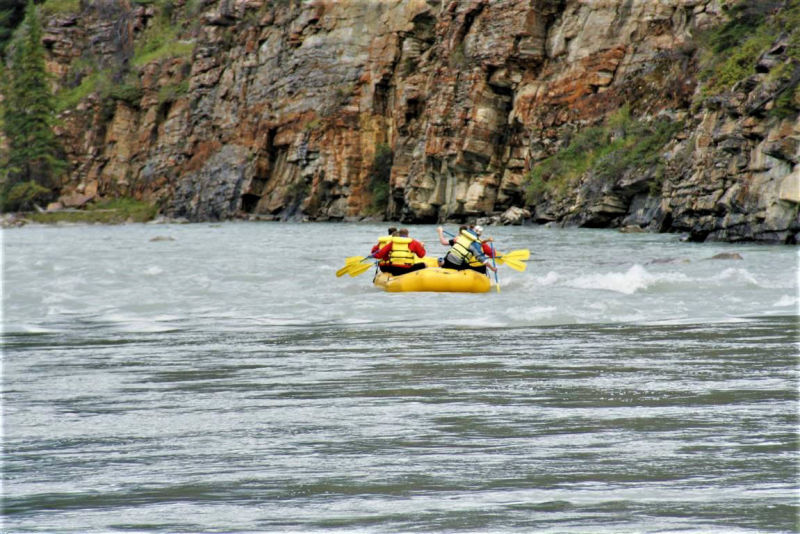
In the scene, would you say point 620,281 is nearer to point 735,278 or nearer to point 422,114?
point 735,278

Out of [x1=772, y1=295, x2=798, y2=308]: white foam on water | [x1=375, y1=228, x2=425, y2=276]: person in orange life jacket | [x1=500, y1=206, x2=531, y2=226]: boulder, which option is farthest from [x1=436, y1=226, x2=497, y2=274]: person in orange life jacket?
[x1=500, y1=206, x2=531, y2=226]: boulder

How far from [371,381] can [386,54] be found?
56154 millimetres

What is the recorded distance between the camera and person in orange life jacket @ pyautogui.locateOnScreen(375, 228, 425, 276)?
56.7 feet

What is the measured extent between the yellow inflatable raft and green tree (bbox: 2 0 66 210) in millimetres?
68149

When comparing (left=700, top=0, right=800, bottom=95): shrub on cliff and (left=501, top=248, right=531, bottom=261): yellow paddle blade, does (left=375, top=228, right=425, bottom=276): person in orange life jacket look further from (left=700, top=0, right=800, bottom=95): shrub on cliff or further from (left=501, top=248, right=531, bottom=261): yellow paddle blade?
(left=700, top=0, right=800, bottom=95): shrub on cliff

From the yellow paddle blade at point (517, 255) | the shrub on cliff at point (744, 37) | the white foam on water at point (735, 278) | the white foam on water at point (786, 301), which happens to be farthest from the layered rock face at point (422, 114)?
the white foam on water at point (786, 301)

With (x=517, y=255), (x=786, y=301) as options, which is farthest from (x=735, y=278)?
(x=517, y=255)

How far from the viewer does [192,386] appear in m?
7.61

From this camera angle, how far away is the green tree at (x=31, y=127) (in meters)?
80.4

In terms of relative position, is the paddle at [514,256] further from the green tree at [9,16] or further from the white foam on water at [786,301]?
the green tree at [9,16]

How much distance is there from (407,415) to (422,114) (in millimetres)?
52753

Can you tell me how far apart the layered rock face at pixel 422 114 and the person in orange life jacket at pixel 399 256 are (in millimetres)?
12232

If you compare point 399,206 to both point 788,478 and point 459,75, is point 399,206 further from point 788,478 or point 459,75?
point 788,478

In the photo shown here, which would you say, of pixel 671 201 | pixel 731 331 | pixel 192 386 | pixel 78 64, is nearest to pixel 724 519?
pixel 192 386
